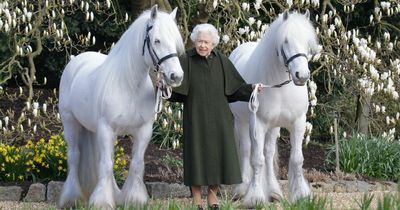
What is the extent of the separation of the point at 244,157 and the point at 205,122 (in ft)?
4.14

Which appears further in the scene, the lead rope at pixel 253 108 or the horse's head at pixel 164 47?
the lead rope at pixel 253 108

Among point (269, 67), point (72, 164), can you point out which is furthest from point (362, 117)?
point (72, 164)

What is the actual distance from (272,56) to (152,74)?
117cm

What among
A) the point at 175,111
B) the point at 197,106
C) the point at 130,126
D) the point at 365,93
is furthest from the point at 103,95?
the point at 365,93

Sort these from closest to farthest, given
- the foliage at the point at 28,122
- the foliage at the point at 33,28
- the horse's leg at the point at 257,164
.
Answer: the horse's leg at the point at 257,164 < the foliage at the point at 28,122 < the foliage at the point at 33,28

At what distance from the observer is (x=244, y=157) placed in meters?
7.30

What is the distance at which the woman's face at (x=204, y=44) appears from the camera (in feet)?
20.0

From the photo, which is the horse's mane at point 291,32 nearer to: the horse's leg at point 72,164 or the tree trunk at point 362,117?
the horse's leg at point 72,164

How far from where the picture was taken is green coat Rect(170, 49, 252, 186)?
6113 millimetres

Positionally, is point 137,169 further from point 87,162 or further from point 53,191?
point 53,191

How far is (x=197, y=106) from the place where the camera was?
20.2 feet

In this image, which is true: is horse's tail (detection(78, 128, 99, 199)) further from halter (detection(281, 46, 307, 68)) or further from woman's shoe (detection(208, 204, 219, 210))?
halter (detection(281, 46, 307, 68))

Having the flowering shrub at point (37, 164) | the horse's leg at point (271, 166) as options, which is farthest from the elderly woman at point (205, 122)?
the flowering shrub at point (37, 164)

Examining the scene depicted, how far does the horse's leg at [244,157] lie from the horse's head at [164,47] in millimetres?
1514
